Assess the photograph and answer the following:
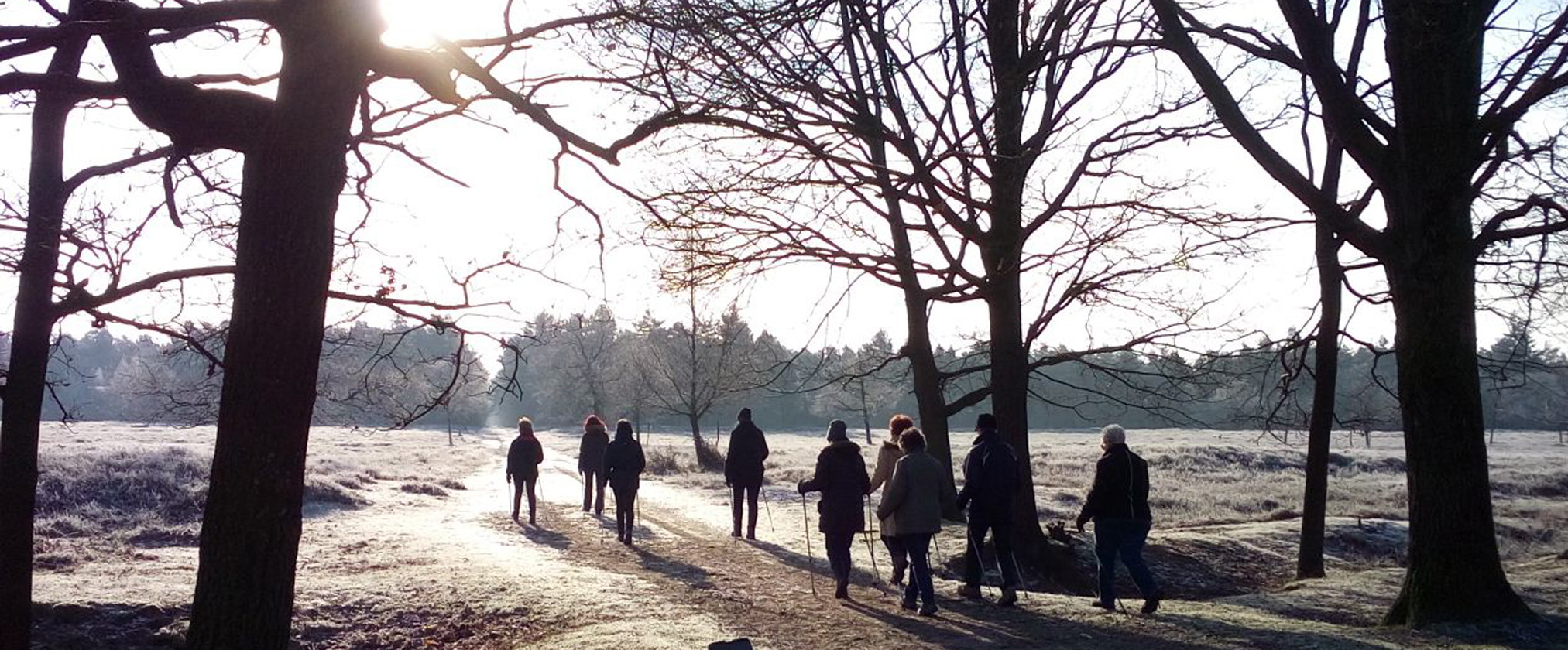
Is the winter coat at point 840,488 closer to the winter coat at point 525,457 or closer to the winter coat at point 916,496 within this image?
the winter coat at point 916,496

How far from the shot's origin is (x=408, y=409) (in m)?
8.91

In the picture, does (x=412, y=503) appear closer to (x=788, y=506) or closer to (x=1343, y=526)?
(x=788, y=506)

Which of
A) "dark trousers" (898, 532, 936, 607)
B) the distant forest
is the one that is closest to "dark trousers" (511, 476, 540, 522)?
the distant forest

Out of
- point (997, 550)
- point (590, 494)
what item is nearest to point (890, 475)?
point (997, 550)

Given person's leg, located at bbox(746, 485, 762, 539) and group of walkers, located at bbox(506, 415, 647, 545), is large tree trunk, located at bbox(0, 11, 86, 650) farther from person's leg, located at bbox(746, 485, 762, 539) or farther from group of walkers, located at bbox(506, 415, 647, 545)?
person's leg, located at bbox(746, 485, 762, 539)

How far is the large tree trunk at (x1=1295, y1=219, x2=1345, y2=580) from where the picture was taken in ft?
47.3

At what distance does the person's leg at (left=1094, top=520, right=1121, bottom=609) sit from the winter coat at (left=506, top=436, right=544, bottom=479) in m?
11.9

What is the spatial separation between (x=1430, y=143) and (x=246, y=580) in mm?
9247

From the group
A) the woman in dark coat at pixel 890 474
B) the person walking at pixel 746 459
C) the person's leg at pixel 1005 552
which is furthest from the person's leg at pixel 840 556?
the person walking at pixel 746 459

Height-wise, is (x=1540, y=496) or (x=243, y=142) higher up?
(x=243, y=142)

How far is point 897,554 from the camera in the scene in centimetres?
1038

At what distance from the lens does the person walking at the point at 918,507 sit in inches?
376

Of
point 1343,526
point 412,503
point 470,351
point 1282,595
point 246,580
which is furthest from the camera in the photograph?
point 412,503

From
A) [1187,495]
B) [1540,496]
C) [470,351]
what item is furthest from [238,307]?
[1540,496]
